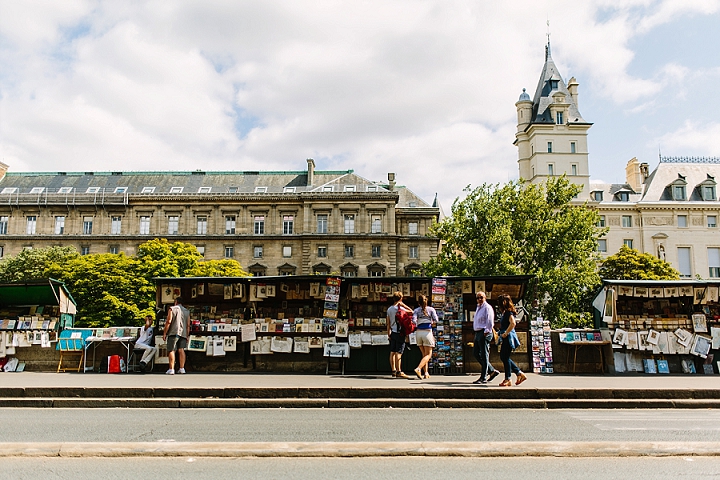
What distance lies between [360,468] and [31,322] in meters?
13.6

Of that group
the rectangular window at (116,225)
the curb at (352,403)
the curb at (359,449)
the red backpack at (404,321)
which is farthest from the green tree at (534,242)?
the rectangular window at (116,225)

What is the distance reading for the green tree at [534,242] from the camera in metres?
41.7

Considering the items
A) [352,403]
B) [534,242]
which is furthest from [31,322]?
[534,242]

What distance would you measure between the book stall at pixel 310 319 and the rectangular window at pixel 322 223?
2187 inches

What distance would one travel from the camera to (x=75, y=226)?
72.8 m

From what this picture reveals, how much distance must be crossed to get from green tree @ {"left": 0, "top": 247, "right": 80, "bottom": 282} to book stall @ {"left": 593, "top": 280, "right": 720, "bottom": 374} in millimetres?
55622

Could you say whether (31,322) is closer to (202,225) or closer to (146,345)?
(146,345)

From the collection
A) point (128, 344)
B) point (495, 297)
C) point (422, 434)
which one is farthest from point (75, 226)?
point (422, 434)

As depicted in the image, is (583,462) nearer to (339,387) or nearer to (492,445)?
(492,445)

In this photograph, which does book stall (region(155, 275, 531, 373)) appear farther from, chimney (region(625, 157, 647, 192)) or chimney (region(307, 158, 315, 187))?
chimney (region(625, 157, 647, 192))

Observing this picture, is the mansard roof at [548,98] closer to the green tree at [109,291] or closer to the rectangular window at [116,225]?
the green tree at [109,291]

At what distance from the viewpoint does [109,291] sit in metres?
52.1

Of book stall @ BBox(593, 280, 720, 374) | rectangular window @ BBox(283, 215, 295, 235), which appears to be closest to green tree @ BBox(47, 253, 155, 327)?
rectangular window @ BBox(283, 215, 295, 235)

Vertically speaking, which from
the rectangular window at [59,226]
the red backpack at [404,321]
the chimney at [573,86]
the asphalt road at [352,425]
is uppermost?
the chimney at [573,86]
